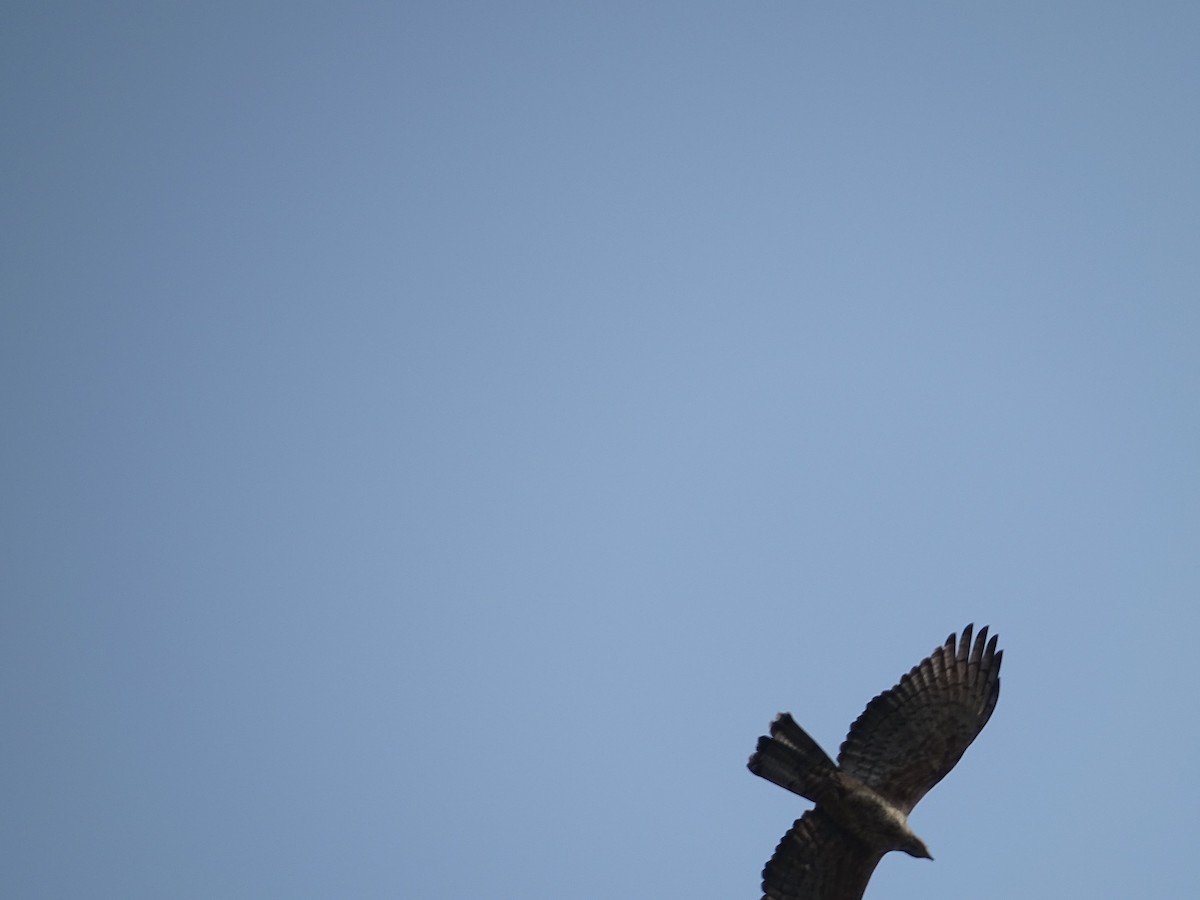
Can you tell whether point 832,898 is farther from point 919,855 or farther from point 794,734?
point 794,734

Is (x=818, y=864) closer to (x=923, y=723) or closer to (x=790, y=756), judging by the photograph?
(x=790, y=756)

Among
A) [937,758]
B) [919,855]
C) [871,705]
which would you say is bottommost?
[919,855]

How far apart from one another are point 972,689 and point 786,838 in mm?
2629

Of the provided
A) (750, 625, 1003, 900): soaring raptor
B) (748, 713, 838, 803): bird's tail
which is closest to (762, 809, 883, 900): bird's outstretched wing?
(750, 625, 1003, 900): soaring raptor

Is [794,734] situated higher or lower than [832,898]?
higher

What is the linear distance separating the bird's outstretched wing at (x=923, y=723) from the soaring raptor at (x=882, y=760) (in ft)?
0.04

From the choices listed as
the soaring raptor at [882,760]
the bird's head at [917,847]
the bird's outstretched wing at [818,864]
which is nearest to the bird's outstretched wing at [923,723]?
the soaring raptor at [882,760]

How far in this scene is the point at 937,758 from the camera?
1108cm

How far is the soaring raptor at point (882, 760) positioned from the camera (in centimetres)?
1082

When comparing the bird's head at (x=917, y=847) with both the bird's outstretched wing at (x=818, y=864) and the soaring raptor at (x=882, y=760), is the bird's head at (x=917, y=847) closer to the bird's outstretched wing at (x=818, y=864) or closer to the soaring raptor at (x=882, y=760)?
the soaring raptor at (x=882, y=760)

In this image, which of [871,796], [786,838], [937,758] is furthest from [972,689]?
[786,838]

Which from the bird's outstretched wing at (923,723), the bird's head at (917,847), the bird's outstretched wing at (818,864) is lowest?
the bird's head at (917,847)

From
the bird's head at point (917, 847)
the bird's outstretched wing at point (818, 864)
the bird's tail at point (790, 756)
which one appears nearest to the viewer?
the bird's tail at point (790, 756)

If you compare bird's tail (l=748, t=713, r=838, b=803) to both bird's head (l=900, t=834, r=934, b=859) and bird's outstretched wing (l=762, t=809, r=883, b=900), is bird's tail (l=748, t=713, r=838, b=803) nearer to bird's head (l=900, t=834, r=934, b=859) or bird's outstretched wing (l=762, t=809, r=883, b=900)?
bird's outstretched wing (l=762, t=809, r=883, b=900)
